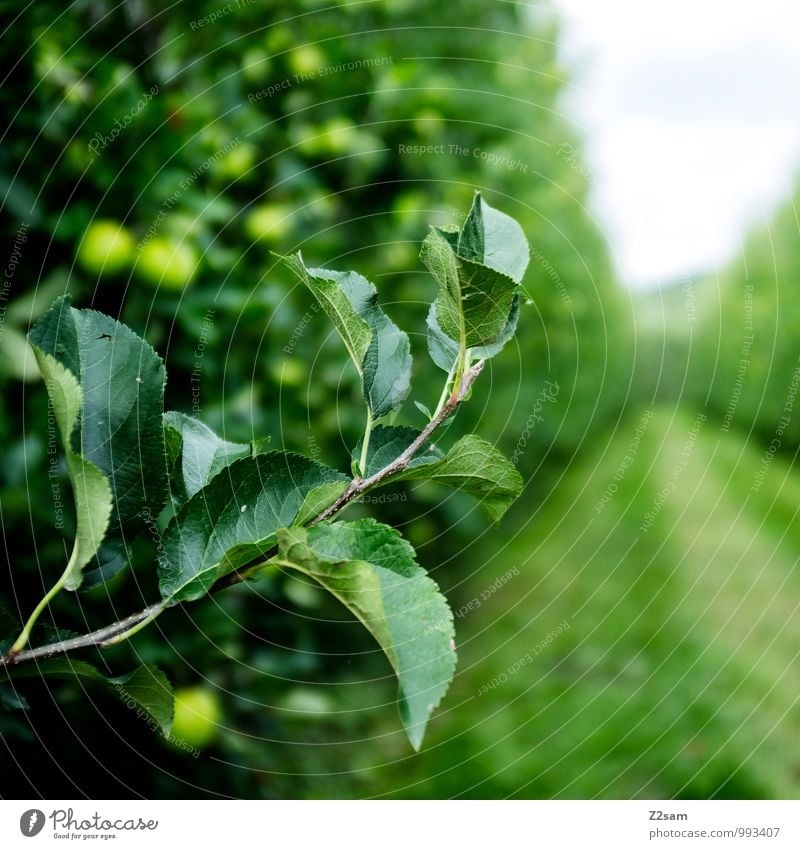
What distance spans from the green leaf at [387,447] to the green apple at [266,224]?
0.52 meters

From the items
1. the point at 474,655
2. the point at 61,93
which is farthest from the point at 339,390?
the point at 474,655

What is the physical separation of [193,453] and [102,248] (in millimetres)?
356

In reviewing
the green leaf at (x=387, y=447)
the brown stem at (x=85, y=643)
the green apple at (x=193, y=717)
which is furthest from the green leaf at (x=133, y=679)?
the green apple at (x=193, y=717)

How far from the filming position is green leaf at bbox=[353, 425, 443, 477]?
327 millimetres

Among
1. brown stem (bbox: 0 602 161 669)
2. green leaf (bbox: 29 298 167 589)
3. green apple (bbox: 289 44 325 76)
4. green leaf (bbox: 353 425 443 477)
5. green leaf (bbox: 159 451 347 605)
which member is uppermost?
green apple (bbox: 289 44 325 76)

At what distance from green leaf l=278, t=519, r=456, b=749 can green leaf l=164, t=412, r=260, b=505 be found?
0.07 metres

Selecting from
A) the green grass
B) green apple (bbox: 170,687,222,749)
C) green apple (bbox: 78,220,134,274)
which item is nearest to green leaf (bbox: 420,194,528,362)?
green apple (bbox: 78,220,134,274)

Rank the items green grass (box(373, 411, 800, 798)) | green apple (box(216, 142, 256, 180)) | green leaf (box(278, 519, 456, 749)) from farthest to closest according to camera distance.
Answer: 1. green grass (box(373, 411, 800, 798))
2. green apple (box(216, 142, 256, 180))
3. green leaf (box(278, 519, 456, 749))

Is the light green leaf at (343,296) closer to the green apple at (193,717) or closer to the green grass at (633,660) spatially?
the green apple at (193,717)

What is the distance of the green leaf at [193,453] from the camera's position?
0.32m

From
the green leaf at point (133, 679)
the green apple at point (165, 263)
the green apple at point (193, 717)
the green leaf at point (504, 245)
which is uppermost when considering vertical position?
the green apple at point (165, 263)

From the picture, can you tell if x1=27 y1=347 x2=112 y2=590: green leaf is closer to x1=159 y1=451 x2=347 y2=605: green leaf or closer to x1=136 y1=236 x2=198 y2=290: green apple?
x1=159 y1=451 x2=347 y2=605: green leaf

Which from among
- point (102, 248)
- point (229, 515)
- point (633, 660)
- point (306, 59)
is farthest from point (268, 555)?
point (633, 660)

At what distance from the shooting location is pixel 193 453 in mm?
342
